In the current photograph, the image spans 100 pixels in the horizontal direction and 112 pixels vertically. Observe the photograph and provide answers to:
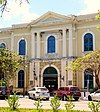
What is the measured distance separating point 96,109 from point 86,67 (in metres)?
24.2

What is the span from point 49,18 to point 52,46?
407cm

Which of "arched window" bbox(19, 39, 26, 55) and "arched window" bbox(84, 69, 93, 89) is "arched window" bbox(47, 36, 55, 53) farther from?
"arched window" bbox(84, 69, 93, 89)

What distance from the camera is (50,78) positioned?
147 ft

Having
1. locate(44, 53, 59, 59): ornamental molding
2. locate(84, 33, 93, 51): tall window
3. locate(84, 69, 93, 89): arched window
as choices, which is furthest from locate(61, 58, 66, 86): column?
locate(84, 33, 93, 51): tall window

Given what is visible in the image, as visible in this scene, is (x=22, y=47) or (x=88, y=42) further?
(x=22, y=47)

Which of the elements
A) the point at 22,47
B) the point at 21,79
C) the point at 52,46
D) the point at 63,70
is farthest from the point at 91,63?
the point at 22,47

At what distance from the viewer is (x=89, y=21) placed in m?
41.6

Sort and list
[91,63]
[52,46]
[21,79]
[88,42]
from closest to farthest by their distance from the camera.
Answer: [91,63] → [88,42] → [52,46] → [21,79]

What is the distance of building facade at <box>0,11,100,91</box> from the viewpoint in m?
41.9

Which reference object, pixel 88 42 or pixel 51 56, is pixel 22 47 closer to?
pixel 51 56

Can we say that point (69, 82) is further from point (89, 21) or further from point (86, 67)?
point (89, 21)

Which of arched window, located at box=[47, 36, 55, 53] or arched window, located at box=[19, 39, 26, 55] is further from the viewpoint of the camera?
arched window, located at box=[19, 39, 26, 55]

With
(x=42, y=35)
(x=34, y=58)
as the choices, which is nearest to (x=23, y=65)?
(x=34, y=58)

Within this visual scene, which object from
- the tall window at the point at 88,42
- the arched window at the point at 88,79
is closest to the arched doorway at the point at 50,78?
the arched window at the point at 88,79
